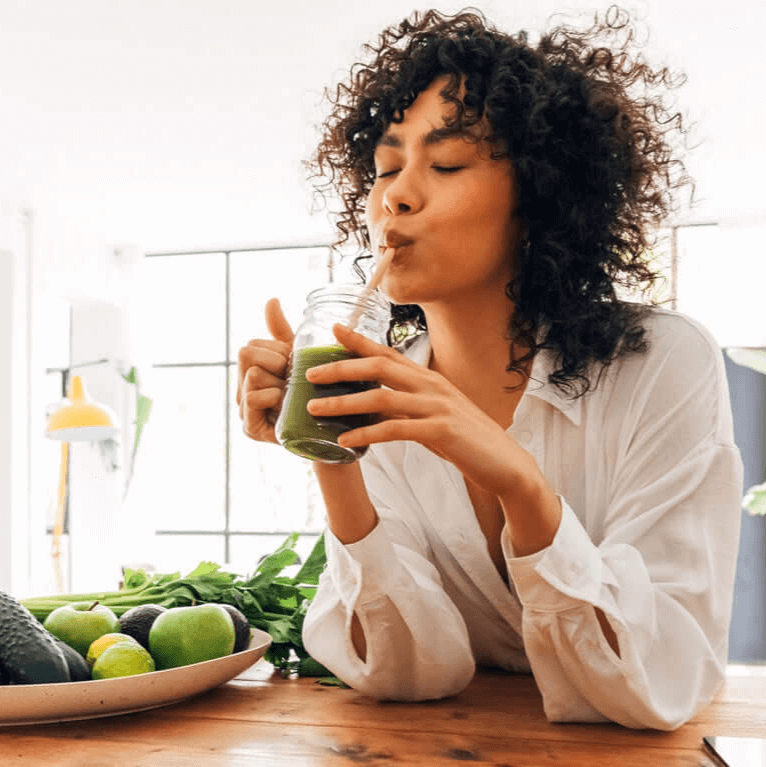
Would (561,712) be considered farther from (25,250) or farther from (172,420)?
(172,420)

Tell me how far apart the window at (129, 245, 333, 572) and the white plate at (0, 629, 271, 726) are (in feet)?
25.7

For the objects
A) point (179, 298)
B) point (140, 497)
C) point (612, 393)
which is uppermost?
point (179, 298)

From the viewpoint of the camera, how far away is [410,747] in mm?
936

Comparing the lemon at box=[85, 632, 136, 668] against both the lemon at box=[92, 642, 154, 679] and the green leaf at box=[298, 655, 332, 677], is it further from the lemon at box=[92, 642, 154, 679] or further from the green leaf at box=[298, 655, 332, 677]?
the green leaf at box=[298, 655, 332, 677]

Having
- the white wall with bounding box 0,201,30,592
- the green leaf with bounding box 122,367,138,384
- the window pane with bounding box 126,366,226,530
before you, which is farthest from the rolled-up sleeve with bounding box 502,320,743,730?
the window pane with bounding box 126,366,226,530

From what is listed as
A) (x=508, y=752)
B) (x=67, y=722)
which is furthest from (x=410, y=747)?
(x=67, y=722)

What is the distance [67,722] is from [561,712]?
1.77ft

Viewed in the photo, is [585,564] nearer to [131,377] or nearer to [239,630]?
[239,630]

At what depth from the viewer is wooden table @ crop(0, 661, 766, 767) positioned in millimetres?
903

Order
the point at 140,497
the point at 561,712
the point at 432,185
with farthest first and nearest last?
the point at 140,497
the point at 432,185
the point at 561,712

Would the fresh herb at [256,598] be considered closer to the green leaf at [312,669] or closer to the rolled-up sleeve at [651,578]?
the green leaf at [312,669]

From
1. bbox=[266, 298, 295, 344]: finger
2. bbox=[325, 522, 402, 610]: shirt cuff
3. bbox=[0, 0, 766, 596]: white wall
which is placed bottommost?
bbox=[325, 522, 402, 610]: shirt cuff

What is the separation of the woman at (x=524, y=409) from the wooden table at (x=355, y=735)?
0.04 m

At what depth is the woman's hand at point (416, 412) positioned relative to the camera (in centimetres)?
89
